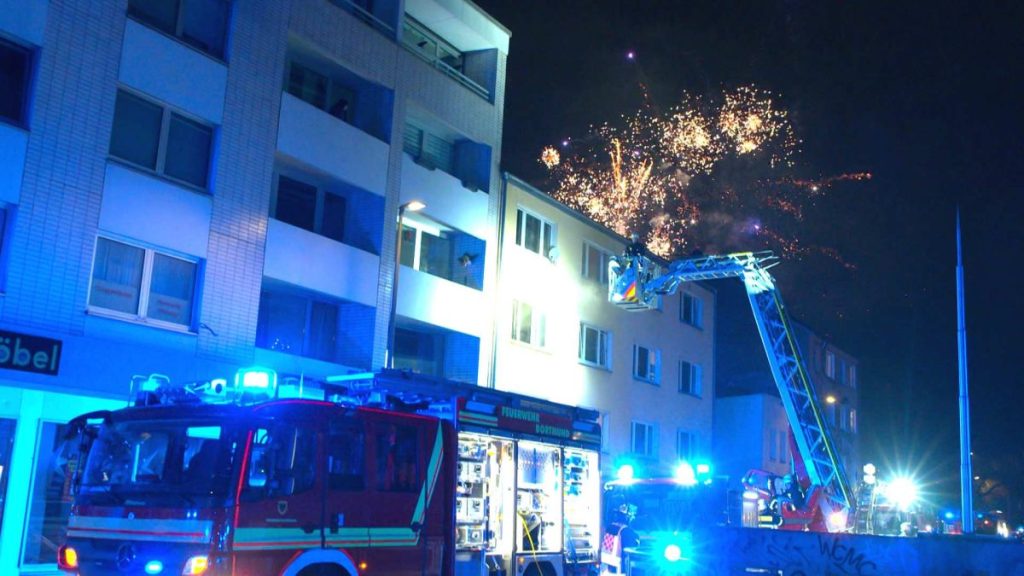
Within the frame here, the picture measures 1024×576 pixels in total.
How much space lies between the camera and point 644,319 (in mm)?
31312

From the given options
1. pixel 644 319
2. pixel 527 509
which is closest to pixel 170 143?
pixel 527 509

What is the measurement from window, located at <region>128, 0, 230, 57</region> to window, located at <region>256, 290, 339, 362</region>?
4.86m

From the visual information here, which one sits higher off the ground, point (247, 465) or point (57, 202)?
point (57, 202)

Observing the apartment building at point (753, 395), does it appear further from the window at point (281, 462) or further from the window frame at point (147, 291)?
the window at point (281, 462)

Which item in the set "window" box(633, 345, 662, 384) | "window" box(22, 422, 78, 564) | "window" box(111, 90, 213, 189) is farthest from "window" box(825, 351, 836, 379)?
"window" box(22, 422, 78, 564)

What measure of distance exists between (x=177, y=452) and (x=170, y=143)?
28.5 feet

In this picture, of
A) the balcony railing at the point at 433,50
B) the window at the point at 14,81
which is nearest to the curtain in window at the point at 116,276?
the window at the point at 14,81

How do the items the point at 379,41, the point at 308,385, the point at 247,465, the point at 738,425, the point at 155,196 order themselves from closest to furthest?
the point at 247,465
the point at 308,385
the point at 155,196
the point at 379,41
the point at 738,425

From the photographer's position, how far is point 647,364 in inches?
1235

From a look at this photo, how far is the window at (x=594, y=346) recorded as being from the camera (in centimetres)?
2805

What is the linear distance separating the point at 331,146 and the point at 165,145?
3968mm

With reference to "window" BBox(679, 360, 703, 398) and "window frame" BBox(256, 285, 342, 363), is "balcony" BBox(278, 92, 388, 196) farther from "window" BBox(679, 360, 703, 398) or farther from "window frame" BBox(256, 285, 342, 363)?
"window" BBox(679, 360, 703, 398)

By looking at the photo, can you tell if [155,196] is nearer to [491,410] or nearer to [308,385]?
[308,385]

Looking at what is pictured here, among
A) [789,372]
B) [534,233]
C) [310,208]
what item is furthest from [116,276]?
[789,372]
